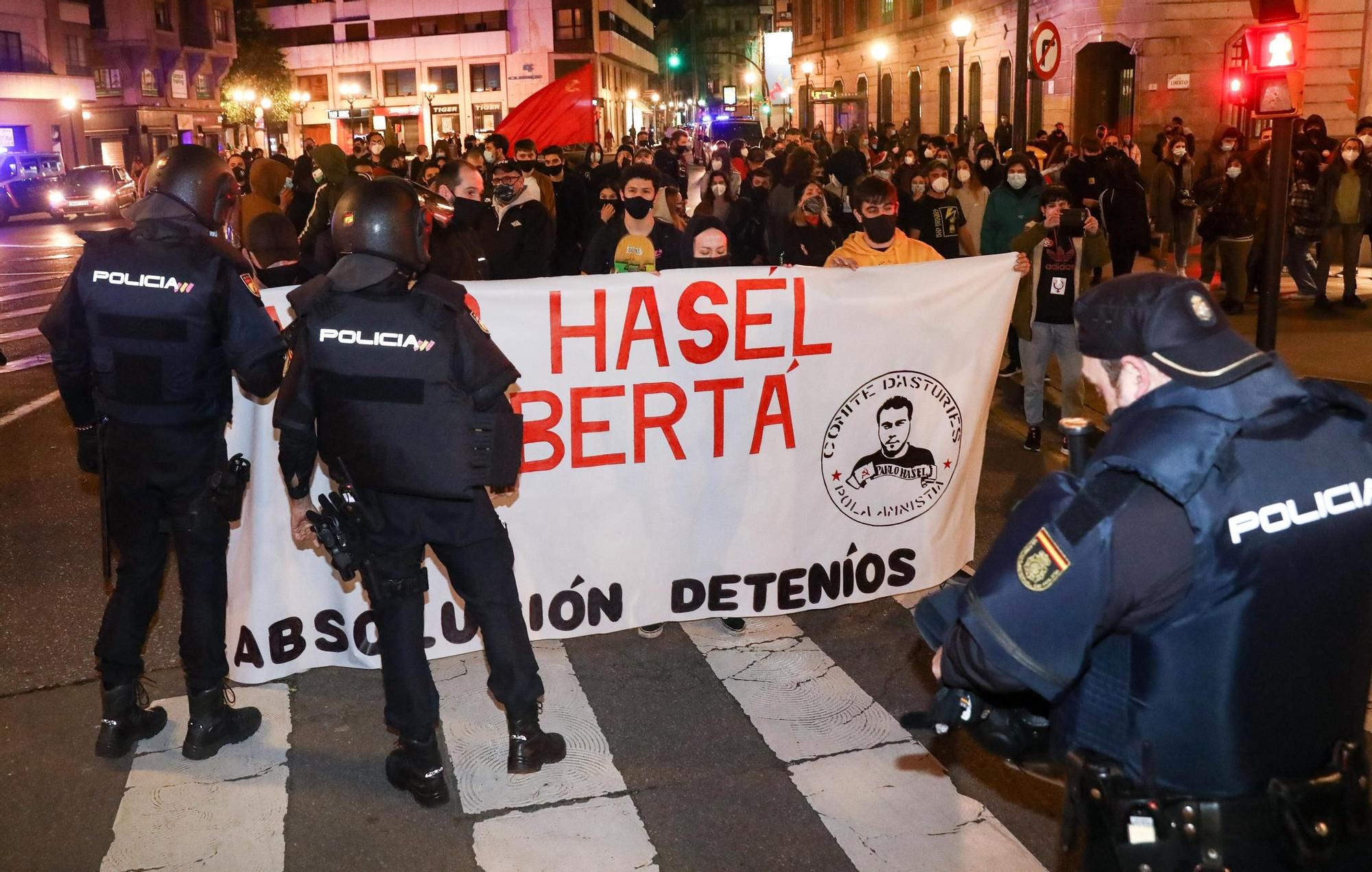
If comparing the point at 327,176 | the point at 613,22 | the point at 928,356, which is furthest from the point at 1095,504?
the point at 613,22

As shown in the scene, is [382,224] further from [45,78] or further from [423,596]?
[45,78]

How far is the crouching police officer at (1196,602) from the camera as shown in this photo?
2.21 metres

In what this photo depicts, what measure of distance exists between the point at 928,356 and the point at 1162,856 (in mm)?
3516

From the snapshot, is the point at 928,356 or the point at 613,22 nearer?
the point at 928,356

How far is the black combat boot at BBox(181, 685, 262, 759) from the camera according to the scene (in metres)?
4.59

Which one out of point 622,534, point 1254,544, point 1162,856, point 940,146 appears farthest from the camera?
point 940,146

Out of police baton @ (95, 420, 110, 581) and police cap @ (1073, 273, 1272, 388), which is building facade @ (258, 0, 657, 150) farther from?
police cap @ (1073, 273, 1272, 388)

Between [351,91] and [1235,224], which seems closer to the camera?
[1235,224]

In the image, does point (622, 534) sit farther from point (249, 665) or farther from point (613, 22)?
point (613, 22)

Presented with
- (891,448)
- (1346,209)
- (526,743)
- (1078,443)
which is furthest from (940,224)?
(1078,443)

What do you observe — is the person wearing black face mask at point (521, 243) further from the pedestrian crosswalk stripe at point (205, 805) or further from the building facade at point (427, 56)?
the building facade at point (427, 56)

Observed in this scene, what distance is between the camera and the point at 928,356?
5.66 metres

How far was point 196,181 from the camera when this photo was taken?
4.34 metres

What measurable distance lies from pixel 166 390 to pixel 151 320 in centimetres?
24
